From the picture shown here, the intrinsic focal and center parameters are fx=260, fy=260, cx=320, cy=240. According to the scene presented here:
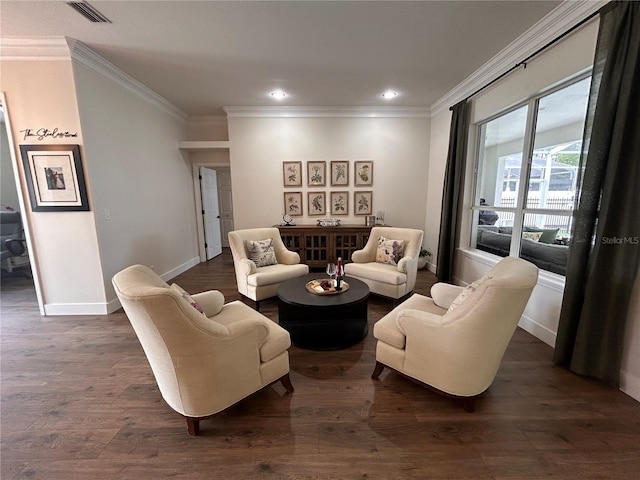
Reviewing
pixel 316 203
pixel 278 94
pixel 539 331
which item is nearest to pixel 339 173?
pixel 316 203

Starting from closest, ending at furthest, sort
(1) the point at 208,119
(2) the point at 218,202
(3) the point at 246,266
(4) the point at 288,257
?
(3) the point at 246,266 → (4) the point at 288,257 → (1) the point at 208,119 → (2) the point at 218,202

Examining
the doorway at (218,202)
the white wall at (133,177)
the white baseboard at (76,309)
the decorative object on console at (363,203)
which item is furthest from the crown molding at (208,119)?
the white baseboard at (76,309)

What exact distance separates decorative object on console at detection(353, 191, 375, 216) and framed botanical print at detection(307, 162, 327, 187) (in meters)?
0.67

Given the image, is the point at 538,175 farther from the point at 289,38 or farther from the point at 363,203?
the point at 289,38

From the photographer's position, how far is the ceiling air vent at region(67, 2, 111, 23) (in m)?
2.04

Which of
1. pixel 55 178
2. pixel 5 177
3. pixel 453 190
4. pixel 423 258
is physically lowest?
pixel 423 258

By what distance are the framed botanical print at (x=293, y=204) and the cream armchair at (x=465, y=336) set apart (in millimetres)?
3350

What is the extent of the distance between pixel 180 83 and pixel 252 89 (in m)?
0.95

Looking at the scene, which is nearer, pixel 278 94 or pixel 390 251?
pixel 390 251

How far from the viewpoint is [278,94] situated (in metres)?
3.91

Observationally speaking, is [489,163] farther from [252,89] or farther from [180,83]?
[180,83]

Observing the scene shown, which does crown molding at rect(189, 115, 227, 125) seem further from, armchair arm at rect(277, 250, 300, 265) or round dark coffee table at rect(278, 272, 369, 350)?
round dark coffee table at rect(278, 272, 369, 350)

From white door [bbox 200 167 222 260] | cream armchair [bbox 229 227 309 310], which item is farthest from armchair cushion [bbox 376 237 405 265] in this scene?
white door [bbox 200 167 222 260]

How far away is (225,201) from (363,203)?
146 inches
